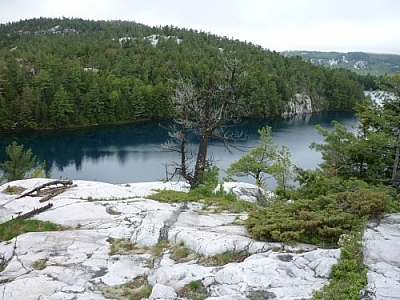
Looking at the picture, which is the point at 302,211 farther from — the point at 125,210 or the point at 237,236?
the point at 125,210

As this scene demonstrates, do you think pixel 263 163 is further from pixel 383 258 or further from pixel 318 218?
pixel 383 258

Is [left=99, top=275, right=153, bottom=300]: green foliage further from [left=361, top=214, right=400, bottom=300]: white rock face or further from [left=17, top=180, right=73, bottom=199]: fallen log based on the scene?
[left=17, top=180, right=73, bottom=199]: fallen log

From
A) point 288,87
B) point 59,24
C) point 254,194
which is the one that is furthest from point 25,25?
point 254,194

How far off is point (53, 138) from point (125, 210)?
55778mm

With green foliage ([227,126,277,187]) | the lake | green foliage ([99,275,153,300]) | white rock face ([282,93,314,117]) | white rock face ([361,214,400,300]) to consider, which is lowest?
the lake

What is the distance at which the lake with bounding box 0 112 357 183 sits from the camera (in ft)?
150

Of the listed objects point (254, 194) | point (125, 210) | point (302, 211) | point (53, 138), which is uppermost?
point (302, 211)

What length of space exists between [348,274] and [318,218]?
2059 millimetres

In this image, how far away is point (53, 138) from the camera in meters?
63.7

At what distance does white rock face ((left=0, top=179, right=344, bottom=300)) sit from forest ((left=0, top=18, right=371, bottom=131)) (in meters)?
32.5

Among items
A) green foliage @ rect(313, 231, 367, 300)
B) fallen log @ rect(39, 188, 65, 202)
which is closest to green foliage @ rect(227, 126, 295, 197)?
fallen log @ rect(39, 188, 65, 202)

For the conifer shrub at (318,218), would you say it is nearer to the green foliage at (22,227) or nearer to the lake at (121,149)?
the green foliage at (22,227)

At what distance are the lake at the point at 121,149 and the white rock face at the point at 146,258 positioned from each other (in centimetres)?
2594

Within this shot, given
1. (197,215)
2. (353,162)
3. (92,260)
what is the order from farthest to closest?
(353,162)
(197,215)
(92,260)
